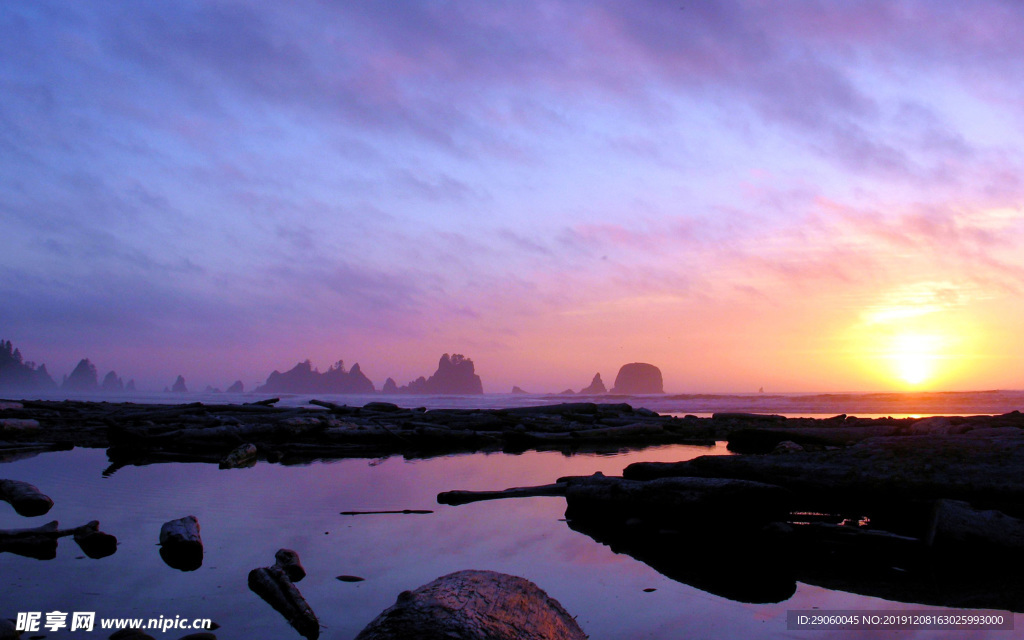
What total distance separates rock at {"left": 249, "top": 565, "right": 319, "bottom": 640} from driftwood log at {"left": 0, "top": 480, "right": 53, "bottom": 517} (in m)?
3.39

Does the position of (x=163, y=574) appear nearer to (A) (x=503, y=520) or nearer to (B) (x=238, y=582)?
(B) (x=238, y=582)

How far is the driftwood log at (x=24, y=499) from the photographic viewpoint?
5.35 meters

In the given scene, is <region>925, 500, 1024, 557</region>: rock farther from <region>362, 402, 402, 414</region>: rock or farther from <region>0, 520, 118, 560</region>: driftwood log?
<region>362, 402, 402, 414</region>: rock

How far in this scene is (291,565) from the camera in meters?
3.65

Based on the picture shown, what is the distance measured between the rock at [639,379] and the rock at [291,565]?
103584mm

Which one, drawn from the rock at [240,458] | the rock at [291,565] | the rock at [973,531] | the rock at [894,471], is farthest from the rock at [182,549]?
the rock at [973,531]

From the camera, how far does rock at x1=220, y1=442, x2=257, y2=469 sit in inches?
360

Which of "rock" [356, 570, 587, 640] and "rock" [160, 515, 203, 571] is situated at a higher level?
"rock" [356, 570, 587, 640]

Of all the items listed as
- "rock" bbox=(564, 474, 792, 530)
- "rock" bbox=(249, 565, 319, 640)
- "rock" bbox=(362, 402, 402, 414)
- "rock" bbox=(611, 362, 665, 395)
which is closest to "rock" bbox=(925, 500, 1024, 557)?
"rock" bbox=(564, 474, 792, 530)

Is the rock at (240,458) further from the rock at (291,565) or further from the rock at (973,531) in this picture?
the rock at (973,531)

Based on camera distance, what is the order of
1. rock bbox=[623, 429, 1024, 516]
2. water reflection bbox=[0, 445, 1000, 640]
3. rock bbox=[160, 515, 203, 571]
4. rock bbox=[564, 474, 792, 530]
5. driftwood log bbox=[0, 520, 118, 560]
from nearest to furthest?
water reflection bbox=[0, 445, 1000, 640], rock bbox=[160, 515, 203, 571], driftwood log bbox=[0, 520, 118, 560], rock bbox=[564, 474, 792, 530], rock bbox=[623, 429, 1024, 516]

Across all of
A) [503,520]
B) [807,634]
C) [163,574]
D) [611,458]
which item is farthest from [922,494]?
[163,574]

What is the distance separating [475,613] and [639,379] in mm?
106638

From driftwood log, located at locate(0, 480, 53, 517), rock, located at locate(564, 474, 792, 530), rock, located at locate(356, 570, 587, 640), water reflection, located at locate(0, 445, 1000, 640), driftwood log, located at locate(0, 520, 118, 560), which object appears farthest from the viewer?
driftwood log, located at locate(0, 480, 53, 517)
